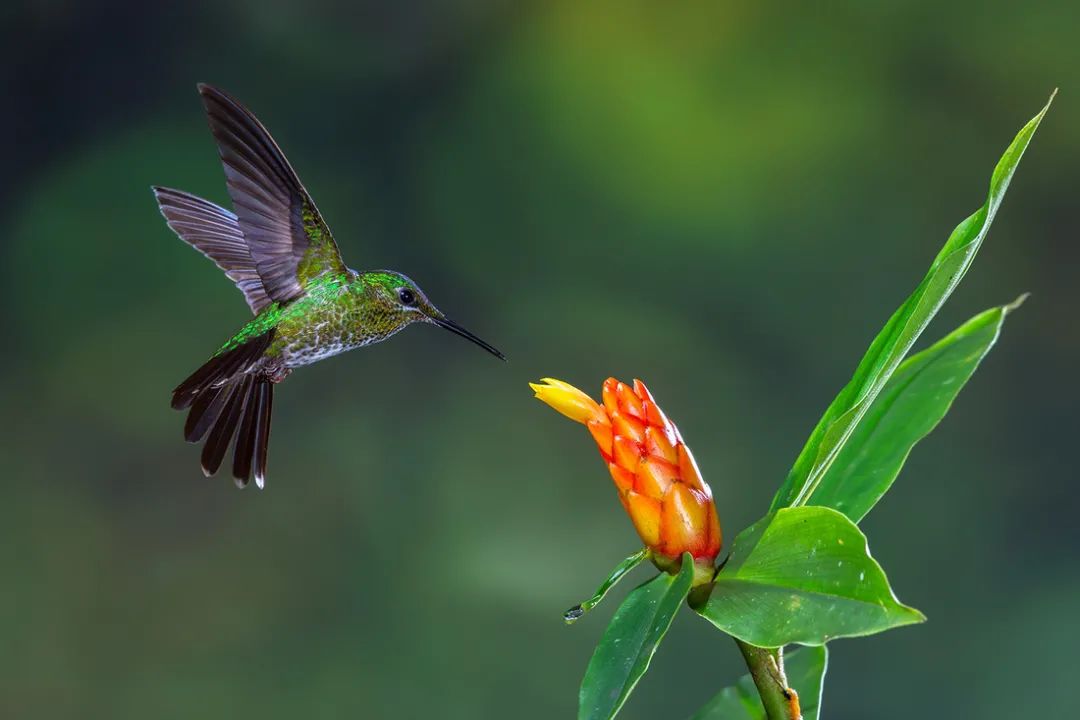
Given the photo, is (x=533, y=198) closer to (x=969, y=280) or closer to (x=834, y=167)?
(x=834, y=167)

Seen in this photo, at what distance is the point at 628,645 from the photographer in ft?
1.49

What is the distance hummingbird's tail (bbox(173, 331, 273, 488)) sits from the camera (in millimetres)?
570

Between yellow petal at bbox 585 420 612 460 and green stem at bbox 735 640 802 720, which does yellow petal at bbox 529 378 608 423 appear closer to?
yellow petal at bbox 585 420 612 460

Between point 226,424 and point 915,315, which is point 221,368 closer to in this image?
point 226,424

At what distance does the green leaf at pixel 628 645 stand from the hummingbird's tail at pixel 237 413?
0.68ft

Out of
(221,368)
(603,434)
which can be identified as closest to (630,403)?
(603,434)

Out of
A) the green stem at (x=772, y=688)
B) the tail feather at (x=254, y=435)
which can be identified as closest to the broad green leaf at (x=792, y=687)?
the green stem at (x=772, y=688)

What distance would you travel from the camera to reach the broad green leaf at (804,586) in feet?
1.24

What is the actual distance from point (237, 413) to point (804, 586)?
344 mm

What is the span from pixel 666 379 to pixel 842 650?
1.64 feet

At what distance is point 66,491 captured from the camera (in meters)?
1.67

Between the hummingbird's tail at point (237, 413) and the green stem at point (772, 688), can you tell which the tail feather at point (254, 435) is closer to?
the hummingbird's tail at point (237, 413)

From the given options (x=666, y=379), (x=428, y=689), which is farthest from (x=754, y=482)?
(x=428, y=689)

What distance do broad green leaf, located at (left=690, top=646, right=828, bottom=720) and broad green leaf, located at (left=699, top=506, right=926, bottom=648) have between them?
157 mm
